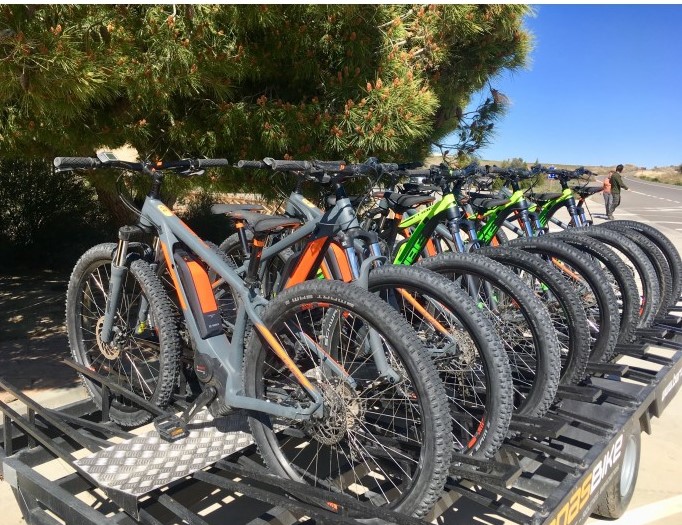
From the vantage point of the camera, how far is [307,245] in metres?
2.73

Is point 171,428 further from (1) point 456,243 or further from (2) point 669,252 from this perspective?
(2) point 669,252

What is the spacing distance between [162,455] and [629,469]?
238cm

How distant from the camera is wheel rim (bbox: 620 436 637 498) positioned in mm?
3025

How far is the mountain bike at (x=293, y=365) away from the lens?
2.04m

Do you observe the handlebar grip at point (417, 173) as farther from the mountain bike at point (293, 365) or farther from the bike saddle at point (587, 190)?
the bike saddle at point (587, 190)

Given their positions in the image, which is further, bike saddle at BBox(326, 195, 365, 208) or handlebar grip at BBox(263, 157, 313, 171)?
bike saddle at BBox(326, 195, 365, 208)

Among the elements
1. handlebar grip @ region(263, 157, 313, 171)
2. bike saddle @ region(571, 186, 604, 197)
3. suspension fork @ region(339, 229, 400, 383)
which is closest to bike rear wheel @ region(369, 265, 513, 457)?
suspension fork @ region(339, 229, 400, 383)

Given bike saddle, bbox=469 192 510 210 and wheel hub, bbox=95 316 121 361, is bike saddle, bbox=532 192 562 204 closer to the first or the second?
bike saddle, bbox=469 192 510 210

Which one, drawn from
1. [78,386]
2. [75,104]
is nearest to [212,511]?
[78,386]

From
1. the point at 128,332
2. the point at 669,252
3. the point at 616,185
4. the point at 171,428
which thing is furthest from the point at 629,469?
the point at 616,185

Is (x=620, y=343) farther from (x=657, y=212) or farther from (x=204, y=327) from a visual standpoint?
(x=657, y=212)

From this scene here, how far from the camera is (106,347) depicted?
3.31 m

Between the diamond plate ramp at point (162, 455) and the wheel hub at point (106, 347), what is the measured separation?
2.21 feet

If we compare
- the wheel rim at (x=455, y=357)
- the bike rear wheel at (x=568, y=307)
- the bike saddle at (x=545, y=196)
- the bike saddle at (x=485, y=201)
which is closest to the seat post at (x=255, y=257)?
the wheel rim at (x=455, y=357)
